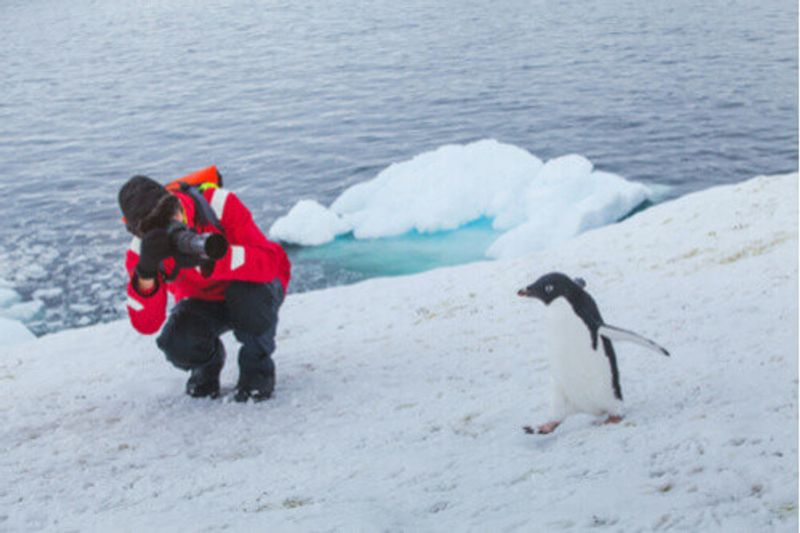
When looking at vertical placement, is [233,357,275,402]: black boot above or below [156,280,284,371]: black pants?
below

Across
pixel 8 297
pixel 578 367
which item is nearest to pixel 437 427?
pixel 578 367

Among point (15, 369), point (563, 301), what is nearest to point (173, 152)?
point (15, 369)

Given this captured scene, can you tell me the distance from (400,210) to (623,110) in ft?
42.4

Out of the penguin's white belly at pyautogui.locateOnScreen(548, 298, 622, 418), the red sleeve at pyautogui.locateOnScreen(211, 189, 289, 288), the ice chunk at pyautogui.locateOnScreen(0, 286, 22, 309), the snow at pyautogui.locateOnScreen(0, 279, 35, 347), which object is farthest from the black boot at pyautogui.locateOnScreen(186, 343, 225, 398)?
the ice chunk at pyautogui.locateOnScreen(0, 286, 22, 309)

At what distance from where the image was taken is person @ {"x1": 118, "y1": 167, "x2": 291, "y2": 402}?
176 inches

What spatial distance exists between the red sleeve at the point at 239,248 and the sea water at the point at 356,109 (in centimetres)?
890

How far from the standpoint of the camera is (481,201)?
17516 mm

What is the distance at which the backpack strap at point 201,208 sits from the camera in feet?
15.9

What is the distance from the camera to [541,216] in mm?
16062

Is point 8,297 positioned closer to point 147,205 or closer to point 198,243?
point 147,205

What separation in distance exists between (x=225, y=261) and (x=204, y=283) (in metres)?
0.36

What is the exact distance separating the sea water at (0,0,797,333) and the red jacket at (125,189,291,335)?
28.4ft

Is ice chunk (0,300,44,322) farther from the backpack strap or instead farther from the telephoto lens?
the telephoto lens

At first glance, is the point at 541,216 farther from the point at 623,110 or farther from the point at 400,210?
the point at 623,110
